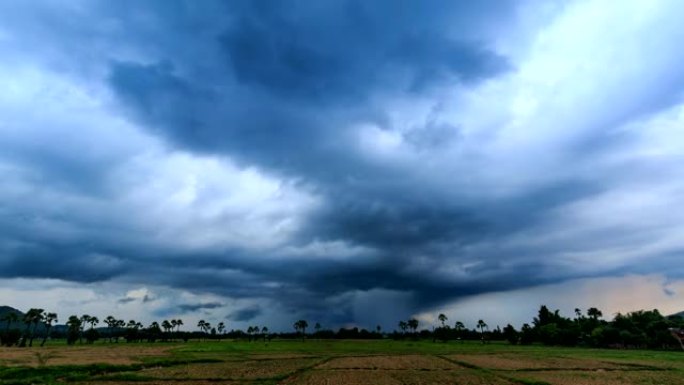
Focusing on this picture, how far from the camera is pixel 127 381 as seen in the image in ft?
128

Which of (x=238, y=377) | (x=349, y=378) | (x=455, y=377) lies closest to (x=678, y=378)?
(x=455, y=377)

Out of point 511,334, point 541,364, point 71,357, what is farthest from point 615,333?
point 71,357

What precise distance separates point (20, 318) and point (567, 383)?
18017cm

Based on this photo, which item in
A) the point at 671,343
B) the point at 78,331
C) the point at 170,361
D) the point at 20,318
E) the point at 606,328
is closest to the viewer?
the point at 170,361

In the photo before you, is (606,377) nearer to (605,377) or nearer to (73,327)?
(605,377)

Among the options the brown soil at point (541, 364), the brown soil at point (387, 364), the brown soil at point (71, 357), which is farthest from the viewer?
the brown soil at point (71, 357)

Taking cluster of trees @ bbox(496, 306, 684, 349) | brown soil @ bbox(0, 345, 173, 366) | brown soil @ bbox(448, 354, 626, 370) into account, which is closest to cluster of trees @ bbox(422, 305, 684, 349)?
cluster of trees @ bbox(496, 306, 684, 349)

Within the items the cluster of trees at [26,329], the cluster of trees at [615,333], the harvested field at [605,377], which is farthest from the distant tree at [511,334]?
the cluster of trees at [26,329]

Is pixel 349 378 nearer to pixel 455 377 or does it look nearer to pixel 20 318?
pixel 455 377

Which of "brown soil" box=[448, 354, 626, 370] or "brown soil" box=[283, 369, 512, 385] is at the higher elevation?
"brown soil" box=[448, 354, 626, 370]

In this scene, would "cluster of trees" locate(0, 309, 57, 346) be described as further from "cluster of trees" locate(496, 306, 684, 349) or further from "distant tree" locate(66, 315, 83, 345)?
"cluster of trees" locate(496, 306, 684, 349)

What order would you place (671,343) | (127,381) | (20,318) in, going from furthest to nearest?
(20,318) < (671,343) < (127,381)

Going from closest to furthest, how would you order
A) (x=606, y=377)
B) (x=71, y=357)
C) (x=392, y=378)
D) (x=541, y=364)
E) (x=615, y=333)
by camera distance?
(x=392, y=378), (x=606, y=377), (x=541, y=364), (x=71, y=357), (x=615, y=333)

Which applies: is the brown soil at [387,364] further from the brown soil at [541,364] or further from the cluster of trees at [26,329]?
the cluster of trees at [26,329]
